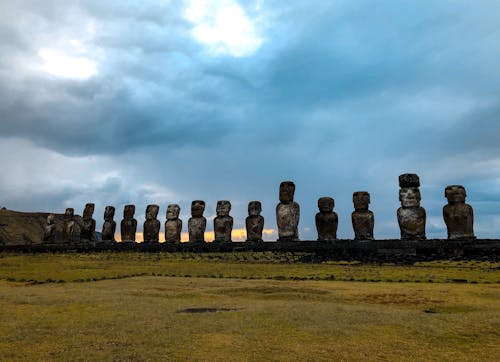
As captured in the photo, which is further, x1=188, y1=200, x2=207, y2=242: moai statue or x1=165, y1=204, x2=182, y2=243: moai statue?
x1=165, y1=204, x2=182, y2=243: moai statue

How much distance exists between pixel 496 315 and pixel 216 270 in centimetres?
740

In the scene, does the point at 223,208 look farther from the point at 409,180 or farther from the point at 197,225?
the point at 409,180

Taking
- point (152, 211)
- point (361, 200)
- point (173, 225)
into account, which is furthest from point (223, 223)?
point (361, 200)

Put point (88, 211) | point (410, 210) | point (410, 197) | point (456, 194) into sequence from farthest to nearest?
1. point (88, 211)
2. point (410, 197)
3. point (410, 210)
4. point (456, 194)

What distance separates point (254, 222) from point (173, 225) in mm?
5070

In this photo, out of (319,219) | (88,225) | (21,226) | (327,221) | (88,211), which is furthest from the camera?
(21,226)

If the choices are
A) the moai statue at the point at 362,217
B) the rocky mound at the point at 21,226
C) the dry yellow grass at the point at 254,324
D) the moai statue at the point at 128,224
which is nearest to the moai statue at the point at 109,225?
the moai statue at the point at 128,224

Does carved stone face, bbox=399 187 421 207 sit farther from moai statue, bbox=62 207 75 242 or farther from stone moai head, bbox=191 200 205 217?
moai statue, bbox=62 207 75 242

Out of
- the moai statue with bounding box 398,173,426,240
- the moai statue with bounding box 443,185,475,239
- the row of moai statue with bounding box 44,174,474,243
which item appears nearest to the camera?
the moai statue with bounding box 443,185,475,239

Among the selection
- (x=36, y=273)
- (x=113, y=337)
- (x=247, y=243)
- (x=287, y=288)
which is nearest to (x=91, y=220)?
(x=247, y=243)

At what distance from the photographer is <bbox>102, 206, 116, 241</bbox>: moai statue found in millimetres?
27328

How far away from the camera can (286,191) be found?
20281mm

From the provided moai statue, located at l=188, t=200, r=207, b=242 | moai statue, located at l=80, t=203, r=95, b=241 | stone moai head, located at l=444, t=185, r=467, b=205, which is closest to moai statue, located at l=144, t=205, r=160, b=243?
moai statue, located at l=188, t=200, r=207, b=242

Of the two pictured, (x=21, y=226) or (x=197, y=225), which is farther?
(x=21, y=226)
